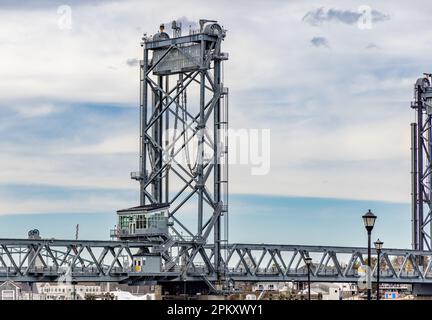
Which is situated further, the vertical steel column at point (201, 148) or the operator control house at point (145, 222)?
the vertical steel column at point (201, 148)

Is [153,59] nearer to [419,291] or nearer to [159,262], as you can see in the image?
[159,262]

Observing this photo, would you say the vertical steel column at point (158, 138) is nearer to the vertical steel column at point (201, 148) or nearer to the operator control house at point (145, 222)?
the vertical steel column at point (201, 148)

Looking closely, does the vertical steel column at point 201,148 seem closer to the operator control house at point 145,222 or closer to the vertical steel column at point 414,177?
the operator control house at point 145,222

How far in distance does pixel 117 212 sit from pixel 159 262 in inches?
203

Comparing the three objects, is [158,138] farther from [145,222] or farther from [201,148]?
[145,222]

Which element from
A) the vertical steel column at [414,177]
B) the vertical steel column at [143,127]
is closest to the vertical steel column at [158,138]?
the vertical steel column at [143,127]

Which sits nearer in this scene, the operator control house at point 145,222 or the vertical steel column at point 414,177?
the operator control house at point 145,222

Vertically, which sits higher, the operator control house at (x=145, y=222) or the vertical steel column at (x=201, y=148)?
the vertical steel column at (x=201, y=148)

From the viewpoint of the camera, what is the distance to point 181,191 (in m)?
88.3

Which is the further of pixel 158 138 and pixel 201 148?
pixel 158 138

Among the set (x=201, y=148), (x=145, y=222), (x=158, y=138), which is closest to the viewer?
(x=145, y=222)

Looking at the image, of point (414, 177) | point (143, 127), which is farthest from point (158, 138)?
point (414, 177)

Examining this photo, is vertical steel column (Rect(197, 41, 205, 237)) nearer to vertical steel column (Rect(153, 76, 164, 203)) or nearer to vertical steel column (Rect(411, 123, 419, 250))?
vertical steel column (Rect(153, 76, 164, 203))
